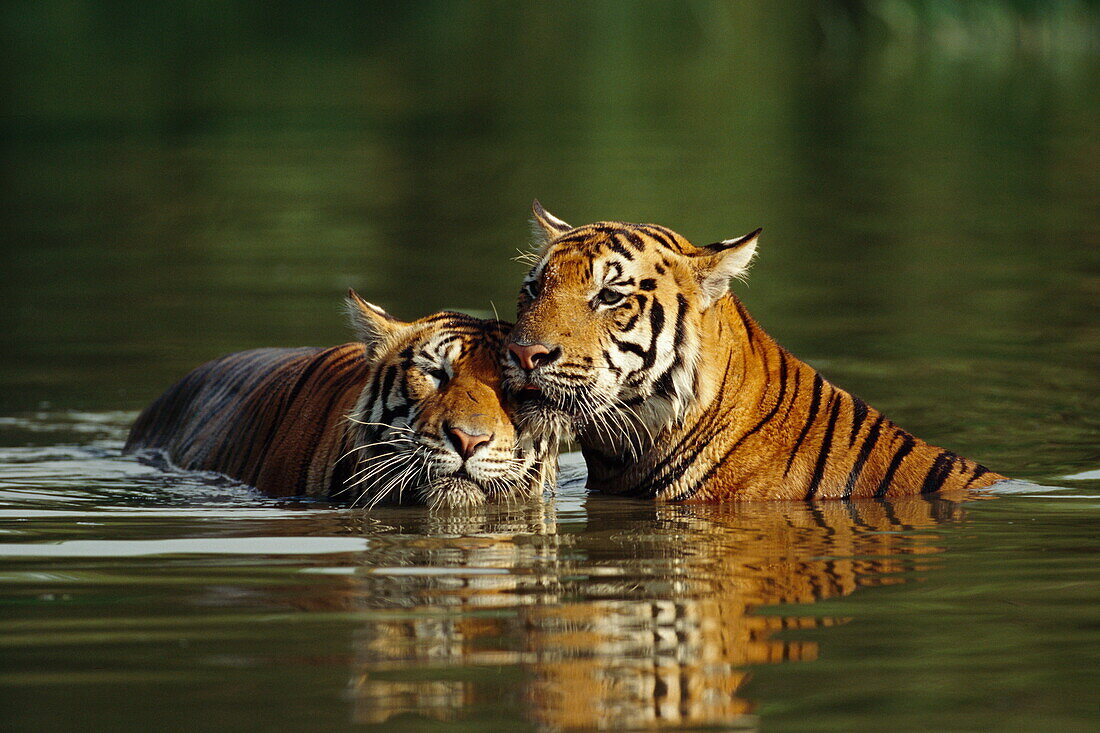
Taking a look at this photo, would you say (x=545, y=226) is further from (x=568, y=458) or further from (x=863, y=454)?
(x=568, y=458)

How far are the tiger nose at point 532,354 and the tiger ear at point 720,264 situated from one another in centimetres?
69

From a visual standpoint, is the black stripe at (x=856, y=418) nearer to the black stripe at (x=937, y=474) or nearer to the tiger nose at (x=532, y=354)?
the black stripe at (x=937, y=474)

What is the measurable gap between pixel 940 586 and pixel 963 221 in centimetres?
1317

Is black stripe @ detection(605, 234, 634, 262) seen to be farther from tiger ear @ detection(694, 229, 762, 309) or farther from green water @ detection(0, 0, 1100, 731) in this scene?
green water @ detection(0, 0, 1100, 731)

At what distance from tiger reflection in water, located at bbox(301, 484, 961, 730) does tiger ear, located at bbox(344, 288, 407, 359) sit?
0.70 metres

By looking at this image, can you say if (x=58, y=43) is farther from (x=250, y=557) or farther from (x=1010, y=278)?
(x=250, y=557)

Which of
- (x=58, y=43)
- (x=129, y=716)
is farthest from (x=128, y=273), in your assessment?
(x=58, y=43)

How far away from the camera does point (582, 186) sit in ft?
65.4

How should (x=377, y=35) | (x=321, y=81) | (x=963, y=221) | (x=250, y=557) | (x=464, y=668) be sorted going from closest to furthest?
(x=464, y=668) < (x=250, y=557) < (x=963, y=221) < (x=321, y=81) < (x=377, y=35)

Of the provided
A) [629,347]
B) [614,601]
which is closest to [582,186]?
[629,347]

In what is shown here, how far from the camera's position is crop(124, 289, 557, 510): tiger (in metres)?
5.98

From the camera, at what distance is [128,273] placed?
1508 centimetres

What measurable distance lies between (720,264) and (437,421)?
1191 mm

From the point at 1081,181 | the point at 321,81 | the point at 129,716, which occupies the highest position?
the point at 321,81
